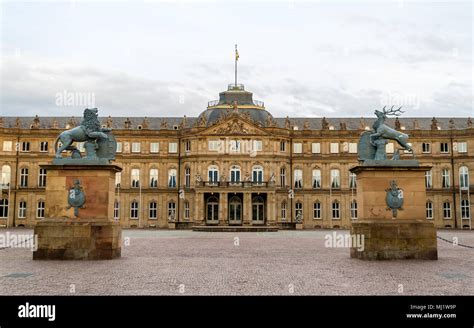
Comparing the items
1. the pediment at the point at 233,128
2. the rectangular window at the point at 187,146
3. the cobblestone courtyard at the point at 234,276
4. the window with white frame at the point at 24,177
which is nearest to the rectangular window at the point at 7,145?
the window with white frame at the point at 24,177

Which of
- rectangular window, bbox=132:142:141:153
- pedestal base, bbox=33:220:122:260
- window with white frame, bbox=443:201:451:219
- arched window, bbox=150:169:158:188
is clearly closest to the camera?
pedestal base, bbox=33:220:122:260

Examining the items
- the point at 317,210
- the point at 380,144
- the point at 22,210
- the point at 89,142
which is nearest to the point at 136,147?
the point at 22,210

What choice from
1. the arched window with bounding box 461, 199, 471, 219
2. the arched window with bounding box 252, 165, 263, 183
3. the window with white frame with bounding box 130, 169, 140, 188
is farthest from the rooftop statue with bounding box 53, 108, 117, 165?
the arched window with bounding box 461, 199, 471, 219

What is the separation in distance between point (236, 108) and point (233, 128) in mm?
2825

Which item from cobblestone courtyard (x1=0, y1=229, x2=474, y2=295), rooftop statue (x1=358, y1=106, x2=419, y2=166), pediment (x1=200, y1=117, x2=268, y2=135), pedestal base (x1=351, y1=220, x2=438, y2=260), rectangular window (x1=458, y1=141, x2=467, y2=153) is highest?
pediment (x1=200, y1=117, x2=268, y2=135)

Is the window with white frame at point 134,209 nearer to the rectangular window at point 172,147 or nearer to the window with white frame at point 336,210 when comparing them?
the rectangular window at point 172,147

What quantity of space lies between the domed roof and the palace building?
6.0 inches

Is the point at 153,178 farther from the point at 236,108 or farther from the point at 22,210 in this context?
the point at 22,210

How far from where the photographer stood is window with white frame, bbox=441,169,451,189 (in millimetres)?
80500

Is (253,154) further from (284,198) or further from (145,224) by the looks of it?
(145,224)

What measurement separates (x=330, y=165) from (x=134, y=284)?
Answer: 67696mm

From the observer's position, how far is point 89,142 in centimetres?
2397

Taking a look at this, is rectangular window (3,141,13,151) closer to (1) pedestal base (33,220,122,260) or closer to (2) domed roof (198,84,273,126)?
(2) domed roof (198,84,273,126)
